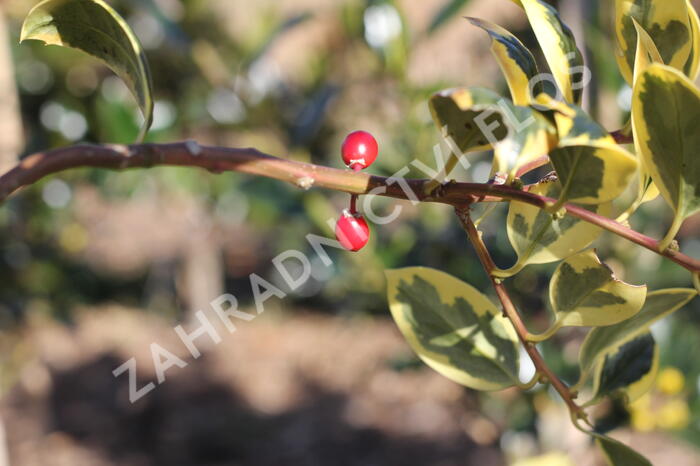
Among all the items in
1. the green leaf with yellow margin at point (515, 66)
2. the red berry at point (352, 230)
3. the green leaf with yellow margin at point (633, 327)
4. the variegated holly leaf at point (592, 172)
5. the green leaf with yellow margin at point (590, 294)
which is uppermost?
the green leaf with yellow margin at point (515, 66)

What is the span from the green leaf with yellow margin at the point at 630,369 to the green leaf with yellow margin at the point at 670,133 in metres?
0.20

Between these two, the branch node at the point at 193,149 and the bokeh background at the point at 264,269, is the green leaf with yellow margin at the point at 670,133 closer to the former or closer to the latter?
the branch node at the point at 193,149

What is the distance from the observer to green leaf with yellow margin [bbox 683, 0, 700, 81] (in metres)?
0.35

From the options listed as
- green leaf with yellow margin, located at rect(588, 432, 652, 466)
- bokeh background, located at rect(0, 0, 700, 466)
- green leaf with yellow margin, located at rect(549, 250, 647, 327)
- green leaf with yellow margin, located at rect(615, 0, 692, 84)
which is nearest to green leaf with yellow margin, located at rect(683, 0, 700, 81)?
green leaf with yellow margin, located at rect(615, 0, 692, 84)

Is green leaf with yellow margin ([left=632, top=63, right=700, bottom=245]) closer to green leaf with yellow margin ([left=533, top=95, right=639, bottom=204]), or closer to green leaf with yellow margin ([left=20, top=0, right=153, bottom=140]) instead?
green leaf with yellow margin ([left=533, top=95, right=639, bottom=204])

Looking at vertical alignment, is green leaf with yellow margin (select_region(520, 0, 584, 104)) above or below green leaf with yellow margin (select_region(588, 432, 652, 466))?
above

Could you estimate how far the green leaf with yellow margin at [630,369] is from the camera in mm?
480

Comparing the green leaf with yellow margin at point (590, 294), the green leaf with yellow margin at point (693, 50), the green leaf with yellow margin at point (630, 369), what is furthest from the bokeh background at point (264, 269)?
the green leaf with yellow margin at point (693, 50)

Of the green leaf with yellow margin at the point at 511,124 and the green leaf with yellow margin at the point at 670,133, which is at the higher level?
the green leaf with yellow margin at the point at 511,124

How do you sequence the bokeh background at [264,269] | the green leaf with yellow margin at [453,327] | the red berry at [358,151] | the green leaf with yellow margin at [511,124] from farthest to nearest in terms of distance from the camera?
1. the bokeh background at [264,269]
2. the green leaf with yellow margin at [453,327]
3. the red berry at [358,151]
4. the green leaf with yellow margin at [511,124]

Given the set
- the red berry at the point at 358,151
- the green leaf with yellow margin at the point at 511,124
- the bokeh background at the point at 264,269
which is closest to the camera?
the green leaf with yellow margin at the point at 511,124

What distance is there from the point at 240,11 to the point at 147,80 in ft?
11.2

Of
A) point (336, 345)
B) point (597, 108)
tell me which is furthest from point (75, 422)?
point (597, 108)

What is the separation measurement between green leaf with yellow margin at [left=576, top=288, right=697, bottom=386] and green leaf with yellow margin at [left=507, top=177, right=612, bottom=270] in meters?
0.08
